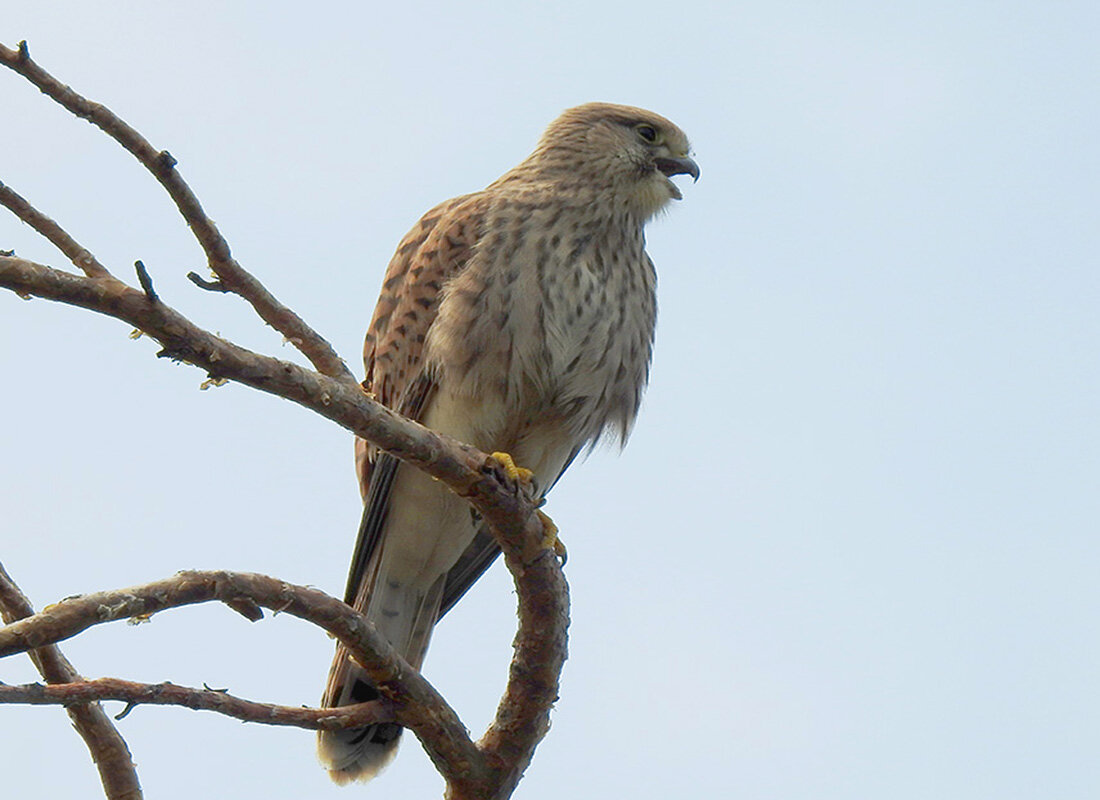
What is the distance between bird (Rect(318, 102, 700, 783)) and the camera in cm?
432

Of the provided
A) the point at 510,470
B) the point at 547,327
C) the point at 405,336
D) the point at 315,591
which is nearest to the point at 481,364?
the point at 547,327

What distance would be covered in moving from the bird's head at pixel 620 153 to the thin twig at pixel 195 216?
4.04 ft

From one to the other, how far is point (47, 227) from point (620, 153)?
225cm

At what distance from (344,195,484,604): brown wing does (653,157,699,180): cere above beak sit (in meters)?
0.83

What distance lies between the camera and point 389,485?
14.7 ft

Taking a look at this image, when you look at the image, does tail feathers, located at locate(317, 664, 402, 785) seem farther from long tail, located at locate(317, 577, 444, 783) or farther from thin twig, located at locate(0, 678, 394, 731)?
thin twig, located at locate(0, 678, 394, 731)

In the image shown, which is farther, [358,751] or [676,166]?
[676,166]

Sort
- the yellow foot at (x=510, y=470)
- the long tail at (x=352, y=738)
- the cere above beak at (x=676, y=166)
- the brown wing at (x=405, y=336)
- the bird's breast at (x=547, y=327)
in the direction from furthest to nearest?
1. the cere above beak at (x=676, y=166)
2. the brown wing at (x=405, y=336)
3. the bird's breast at (x=547, y=327)
4. the long tail at (x=352, y=738)
5. the yellow foot at (x=510, y=470)

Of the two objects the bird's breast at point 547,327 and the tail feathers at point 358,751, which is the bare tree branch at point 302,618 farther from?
the bird's breast at point 547,327

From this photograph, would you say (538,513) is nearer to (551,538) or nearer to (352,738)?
(551,538)

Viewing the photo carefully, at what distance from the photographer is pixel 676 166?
526 cm

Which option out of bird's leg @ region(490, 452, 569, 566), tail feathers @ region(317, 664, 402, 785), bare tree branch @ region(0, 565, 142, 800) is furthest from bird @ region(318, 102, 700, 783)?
bare tree branch @ region(0, 565, 142, 800)

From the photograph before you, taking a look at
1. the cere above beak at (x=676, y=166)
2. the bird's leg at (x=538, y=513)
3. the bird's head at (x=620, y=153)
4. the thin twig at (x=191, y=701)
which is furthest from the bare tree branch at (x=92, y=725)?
the cere above beak at (x=676, y=166)

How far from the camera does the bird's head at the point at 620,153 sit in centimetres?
497
